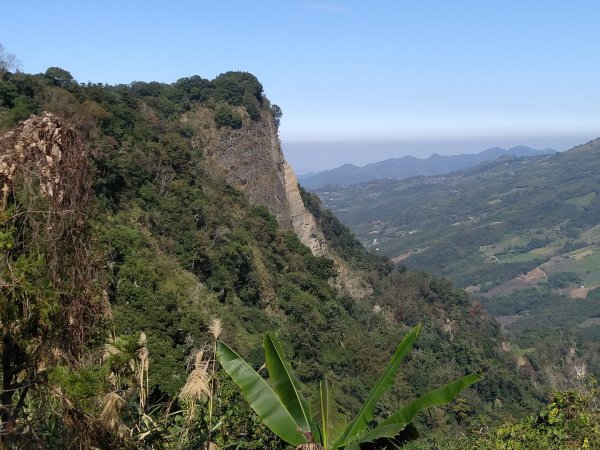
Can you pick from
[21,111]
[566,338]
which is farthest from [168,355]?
[566,338]

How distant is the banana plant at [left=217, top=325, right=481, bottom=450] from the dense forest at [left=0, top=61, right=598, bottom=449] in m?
0.44

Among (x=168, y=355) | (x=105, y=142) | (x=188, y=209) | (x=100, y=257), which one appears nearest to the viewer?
(x=100, y=257)

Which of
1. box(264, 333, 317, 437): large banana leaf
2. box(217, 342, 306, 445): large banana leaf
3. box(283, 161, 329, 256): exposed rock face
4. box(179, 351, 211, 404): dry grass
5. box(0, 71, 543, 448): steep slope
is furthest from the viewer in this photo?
box(283, 161, 329, 256): exposed rock face

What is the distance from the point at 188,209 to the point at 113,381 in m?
29.1

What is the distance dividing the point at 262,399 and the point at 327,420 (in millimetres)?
793

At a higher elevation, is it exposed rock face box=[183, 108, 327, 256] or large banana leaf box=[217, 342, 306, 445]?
exposed rock face box=[183, 108, 327, 256]

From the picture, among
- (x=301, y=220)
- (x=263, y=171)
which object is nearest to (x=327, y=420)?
(x=263, y=171)

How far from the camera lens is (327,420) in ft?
21.4

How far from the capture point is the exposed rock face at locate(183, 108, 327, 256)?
2028 inches

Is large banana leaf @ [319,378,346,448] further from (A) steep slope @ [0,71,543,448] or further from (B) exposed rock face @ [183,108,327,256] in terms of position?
(B) exposed rock face @ [183,108,327,256]

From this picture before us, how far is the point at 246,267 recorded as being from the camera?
35188mm

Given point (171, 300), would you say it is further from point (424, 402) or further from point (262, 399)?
point (424, 402)

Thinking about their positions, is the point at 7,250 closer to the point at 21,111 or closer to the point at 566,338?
the point at 21,111

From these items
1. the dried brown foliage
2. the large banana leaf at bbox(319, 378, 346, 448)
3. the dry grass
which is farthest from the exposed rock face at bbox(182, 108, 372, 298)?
the dried brown foliage
